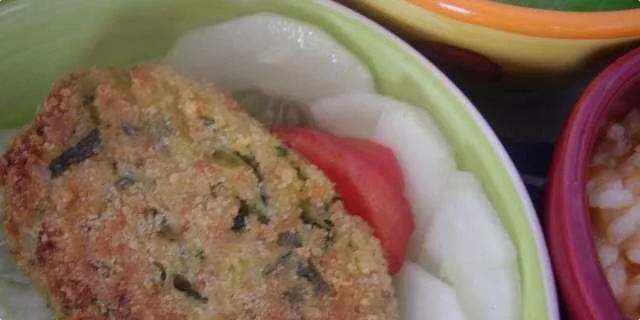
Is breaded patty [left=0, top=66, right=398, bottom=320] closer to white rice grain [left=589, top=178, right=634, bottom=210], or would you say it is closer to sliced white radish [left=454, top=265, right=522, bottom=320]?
sliced white radish [left=454, top=265, right=522, bottom=320]

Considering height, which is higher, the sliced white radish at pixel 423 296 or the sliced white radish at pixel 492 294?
the sliced white radish at pixel 492 294

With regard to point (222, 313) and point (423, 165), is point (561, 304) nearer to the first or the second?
point (423, 165)

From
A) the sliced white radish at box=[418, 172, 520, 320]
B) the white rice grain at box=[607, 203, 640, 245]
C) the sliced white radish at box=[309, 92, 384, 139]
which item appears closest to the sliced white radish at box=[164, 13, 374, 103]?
the sliced white radish at box=[309, 92, 384, 139]

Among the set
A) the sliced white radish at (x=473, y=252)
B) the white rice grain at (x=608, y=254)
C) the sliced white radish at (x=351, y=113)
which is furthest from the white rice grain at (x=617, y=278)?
the sliced white radish at (x=351, y=113)

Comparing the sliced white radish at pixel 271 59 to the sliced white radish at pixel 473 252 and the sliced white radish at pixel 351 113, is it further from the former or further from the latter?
the sliced white radish at pixel 473 252

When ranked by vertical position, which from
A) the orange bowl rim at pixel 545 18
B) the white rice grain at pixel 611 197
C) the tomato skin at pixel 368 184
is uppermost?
the orange bowl rim at pixel 545 18

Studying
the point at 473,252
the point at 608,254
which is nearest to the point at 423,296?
the point at 473,252
